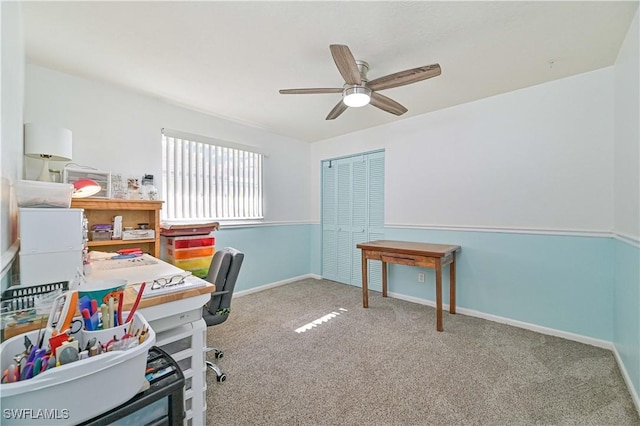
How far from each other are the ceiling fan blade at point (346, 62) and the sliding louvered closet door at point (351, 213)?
6.47ft

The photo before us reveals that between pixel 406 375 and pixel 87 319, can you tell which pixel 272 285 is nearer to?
pixel 406 375

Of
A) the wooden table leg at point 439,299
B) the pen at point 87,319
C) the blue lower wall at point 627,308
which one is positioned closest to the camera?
the pen at point 87,319

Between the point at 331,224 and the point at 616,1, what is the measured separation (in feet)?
11.8

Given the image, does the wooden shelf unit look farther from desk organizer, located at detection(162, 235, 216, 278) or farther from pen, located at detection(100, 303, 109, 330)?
pen, located at detection(100, 303, 109, 330)

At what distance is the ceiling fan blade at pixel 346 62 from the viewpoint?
64.8 inches

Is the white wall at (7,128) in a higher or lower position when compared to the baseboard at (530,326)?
higher

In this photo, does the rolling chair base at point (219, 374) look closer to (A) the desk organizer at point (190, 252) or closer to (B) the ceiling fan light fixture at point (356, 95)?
(A) the desk organizer at point (190, 252)

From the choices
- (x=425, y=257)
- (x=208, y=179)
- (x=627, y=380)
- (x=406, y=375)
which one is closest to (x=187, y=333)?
(x=406, y=375)

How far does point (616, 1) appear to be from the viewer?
1585 mm

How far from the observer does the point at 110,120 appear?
8.79 ft

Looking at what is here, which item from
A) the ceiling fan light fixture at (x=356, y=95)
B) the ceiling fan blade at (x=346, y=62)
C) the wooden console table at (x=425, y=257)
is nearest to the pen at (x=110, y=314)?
the ceiling fan blade at (x=346, y=62)

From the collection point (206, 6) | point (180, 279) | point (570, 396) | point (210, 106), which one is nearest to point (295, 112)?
point (210, 106)

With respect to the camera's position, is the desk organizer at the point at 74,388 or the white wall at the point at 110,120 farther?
the white wall at the point at 110,120

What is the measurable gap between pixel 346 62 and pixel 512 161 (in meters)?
2.09
